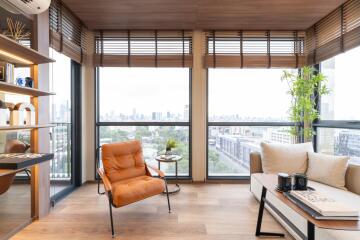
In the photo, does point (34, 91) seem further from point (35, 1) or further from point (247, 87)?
point (247, 87)

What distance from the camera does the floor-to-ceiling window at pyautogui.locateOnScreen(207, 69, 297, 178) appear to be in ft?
13.7

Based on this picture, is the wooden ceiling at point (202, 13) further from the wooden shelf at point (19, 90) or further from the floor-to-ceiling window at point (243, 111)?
the wooden shelf at point (19, 90)

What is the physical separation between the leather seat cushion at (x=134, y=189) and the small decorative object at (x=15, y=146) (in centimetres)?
107

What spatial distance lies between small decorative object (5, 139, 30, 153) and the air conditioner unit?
4.34 ft

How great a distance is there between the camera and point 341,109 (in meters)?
3.45

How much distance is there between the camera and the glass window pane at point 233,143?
13.7 ft

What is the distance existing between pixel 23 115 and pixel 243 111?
3.38 meters

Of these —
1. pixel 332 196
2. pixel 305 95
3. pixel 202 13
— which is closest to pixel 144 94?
pixel 202 13

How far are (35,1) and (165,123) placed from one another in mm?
2586

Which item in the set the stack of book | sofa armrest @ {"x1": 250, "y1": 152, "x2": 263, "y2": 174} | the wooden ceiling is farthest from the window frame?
the stack of book

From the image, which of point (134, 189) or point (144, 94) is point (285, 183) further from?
point (144, 94)

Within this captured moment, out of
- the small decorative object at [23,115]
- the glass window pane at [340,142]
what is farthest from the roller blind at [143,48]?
the glass window pane at [340,142]

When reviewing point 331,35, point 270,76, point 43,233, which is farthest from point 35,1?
point 331,35

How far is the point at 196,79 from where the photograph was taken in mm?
4059
